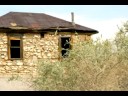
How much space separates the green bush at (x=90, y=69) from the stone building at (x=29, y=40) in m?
9.92

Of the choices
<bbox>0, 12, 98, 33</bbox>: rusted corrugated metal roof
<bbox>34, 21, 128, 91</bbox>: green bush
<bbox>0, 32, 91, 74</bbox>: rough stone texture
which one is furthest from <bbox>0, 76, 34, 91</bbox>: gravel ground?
<bbox>0, 12, 98, 33</bbox>: rusted corrugated metal roof

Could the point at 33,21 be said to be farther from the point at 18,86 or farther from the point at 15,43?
the point at 18,86

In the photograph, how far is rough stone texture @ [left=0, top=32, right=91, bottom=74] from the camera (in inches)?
691

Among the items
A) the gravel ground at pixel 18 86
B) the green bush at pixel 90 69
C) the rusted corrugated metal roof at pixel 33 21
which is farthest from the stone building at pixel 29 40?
the green bush at pixel 90 69

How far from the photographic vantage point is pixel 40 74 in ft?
24.0

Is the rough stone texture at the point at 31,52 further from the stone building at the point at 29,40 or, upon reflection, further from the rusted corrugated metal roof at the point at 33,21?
the rusted corrugated metal roof at the point at 33,21

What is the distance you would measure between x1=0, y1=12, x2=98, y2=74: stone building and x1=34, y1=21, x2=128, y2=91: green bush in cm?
992

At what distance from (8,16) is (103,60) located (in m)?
13.0

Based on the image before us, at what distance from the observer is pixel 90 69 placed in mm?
6742

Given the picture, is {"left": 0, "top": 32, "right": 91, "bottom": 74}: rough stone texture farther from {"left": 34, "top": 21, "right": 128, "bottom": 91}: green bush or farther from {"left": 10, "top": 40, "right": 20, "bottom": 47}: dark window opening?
{"left": 34, "top": 21, "right": 128, "bottom": 91}: green bush

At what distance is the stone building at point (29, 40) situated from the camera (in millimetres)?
17547

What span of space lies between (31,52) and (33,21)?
218cm

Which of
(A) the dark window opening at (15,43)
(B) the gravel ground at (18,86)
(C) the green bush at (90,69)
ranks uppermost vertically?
(A) the dark window opening at (15,43)
